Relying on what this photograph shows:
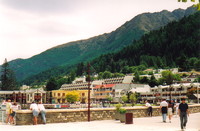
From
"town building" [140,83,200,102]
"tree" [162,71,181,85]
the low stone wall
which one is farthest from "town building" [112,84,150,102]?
the low stone wall

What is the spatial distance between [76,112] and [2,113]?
5.38 m

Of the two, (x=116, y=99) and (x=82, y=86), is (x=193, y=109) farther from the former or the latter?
(x=82, y=86)

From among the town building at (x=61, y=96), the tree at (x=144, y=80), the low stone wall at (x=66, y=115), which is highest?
the tree at (x=144, y=80)

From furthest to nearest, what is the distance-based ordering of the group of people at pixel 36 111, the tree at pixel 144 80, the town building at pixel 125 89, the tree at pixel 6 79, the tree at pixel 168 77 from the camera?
the tree at pixel 144 80, the town building at pixel 125 89, the tree at pixel 168 77, the tree at pixel 6 79, the group of people at pixel 36 111

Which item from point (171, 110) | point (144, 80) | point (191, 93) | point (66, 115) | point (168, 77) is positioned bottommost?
point (191, 93)

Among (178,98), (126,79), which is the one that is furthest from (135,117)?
(126,79)

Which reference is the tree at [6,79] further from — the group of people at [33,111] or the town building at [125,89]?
the group of people at [33,111]

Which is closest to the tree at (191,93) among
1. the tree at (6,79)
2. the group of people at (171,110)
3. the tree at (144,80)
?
the tree at (144,80)

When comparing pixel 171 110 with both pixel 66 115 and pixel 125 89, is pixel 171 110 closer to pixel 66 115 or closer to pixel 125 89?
pixel 66 115

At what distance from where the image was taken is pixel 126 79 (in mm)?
176375

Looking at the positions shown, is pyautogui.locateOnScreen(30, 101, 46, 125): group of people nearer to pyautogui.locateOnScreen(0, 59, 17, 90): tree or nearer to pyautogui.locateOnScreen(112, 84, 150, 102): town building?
pyautogui.locateOnScreen(0, 59, 17, 90): tree

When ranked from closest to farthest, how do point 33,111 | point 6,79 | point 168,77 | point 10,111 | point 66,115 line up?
point 33,111 → point 10,111 → point 66,115 → point 6,79 → point 168,77

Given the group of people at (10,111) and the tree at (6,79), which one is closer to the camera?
the group of people at (10,111)

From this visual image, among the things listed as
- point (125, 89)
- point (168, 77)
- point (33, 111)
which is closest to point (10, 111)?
point (33, 111)
